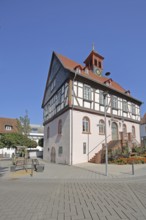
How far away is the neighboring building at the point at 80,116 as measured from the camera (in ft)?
68.2

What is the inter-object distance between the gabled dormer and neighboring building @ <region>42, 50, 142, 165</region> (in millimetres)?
5593

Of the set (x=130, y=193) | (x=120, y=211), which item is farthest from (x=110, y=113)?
(x=120, y=211)

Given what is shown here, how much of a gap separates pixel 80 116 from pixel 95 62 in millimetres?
14231

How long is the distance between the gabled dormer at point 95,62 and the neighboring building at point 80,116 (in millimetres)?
5593

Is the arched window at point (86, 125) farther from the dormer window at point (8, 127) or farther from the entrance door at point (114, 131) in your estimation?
the dormer window at point (8, 127)

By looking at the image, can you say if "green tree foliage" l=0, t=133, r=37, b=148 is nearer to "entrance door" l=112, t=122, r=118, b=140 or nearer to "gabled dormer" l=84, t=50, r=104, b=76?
"entrance door" l=112, t=122, r=118, b=140

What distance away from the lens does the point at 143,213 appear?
529 centimetres

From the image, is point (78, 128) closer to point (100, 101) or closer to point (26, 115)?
point (100, 101)

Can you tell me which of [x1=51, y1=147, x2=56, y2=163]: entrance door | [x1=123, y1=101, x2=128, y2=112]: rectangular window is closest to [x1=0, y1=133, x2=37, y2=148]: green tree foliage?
[x1=51, y1=147, x2=56, y2=163]: entrance door

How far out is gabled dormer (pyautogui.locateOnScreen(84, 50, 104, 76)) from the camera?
3111cm

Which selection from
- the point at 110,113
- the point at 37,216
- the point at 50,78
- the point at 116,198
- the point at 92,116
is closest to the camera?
the point at 37,216

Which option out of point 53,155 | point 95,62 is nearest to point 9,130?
point 53,155

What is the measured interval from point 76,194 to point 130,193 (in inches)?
89.5

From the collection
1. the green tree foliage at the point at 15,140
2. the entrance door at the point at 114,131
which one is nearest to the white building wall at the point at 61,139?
the green tree foliage at the point at 15,140
